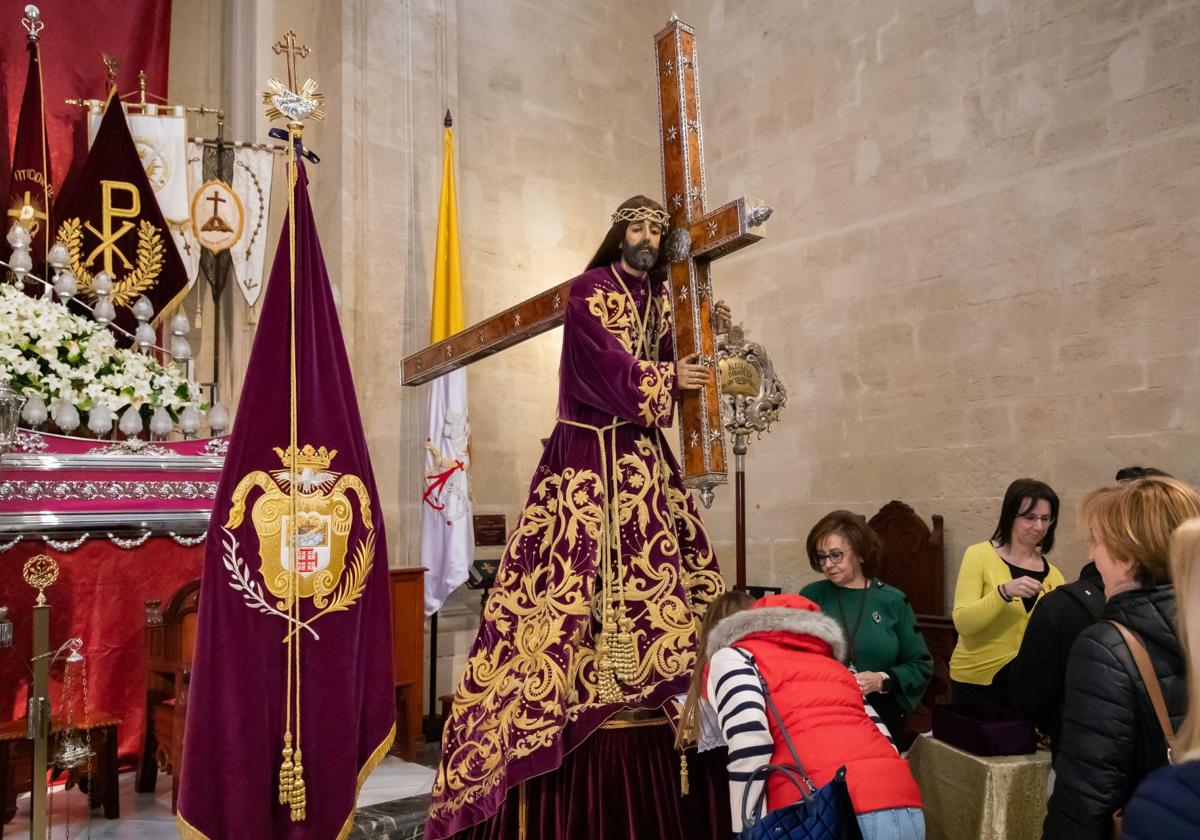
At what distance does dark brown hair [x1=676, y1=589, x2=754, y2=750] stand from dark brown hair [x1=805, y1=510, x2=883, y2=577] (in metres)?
0.94

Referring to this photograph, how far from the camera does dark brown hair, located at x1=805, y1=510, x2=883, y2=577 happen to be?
12.4 feet

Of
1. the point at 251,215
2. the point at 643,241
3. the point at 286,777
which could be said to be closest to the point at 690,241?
the point at 643,241

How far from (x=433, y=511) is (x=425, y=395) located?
815mm

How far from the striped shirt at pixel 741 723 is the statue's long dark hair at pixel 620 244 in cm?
141

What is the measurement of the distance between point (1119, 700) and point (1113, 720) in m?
0.04

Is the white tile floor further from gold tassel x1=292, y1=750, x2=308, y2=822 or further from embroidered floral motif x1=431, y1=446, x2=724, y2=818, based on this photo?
embroidered floral motif x1=431, y1=446, x2=724, y2=818

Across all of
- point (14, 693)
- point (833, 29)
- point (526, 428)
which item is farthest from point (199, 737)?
point (833, 29)

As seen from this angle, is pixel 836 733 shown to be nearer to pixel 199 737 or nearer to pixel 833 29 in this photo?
pixel 199 737

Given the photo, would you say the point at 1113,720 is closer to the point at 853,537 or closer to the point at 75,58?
the point at 853,537

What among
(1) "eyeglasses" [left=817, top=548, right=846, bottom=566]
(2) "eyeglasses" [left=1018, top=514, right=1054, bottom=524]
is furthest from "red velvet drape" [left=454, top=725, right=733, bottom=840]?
(2) "eyeglasses" [left=1018, top=514, right=1054, bottom=524]

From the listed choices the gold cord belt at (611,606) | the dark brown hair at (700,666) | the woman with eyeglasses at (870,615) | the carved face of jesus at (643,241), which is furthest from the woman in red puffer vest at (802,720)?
the carved face of jesus at (643,241)

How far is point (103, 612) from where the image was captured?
184 inches

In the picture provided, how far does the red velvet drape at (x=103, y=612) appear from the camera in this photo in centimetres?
441

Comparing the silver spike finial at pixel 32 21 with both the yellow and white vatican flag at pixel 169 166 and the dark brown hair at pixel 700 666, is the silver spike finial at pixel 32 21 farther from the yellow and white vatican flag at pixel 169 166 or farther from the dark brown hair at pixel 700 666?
the dark brown hair at pixel 700 666
